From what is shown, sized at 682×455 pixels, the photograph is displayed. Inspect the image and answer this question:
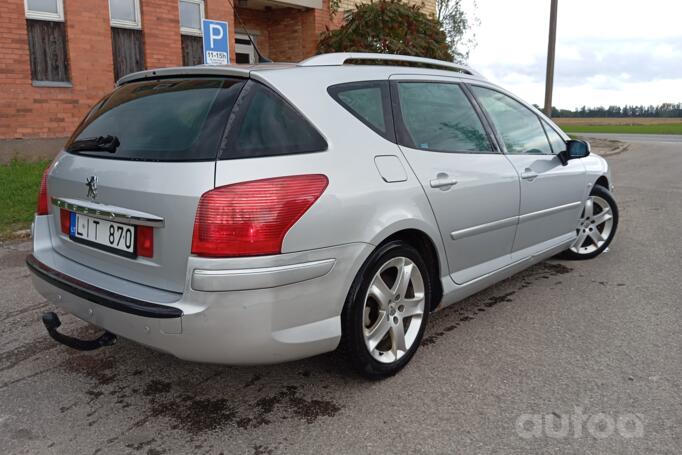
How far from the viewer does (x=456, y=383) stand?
116 inches

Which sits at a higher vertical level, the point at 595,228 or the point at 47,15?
the point at 47,15

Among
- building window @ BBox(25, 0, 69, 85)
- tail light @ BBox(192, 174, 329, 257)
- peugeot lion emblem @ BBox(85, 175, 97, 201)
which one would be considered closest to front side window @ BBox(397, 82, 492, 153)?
tail light @ BBox(192, 174, 329, 257)

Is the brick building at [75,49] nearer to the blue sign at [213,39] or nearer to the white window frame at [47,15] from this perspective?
the white window frame at [47,15]

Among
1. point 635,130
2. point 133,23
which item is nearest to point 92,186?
point 133,23

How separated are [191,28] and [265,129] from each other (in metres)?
10.6

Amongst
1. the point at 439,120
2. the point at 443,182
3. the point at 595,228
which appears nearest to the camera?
the point at 443,182

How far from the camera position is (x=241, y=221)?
233 centimetres

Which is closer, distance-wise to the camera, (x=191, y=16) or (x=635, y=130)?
(x=191, y=16)

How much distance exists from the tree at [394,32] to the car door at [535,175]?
26.4 ft

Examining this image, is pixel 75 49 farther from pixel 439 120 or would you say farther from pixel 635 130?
pixel 635 130

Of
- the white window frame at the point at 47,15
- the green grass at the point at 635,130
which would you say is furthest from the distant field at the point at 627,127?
the white window frame at the point at 47,15

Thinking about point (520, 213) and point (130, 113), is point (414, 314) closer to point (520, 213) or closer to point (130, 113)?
point (520, 213)

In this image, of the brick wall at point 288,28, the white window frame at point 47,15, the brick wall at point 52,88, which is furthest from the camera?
the brick wall at point 288,28

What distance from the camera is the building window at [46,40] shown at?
978 cm
